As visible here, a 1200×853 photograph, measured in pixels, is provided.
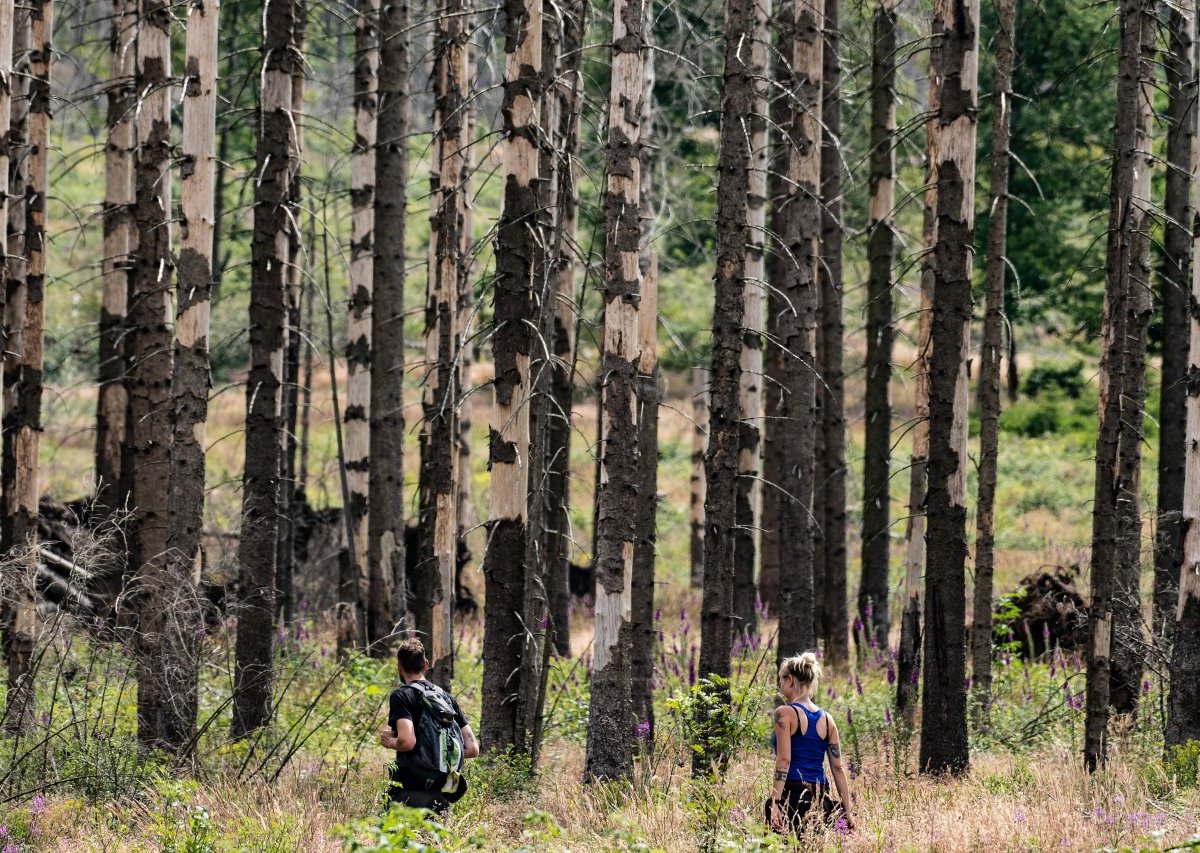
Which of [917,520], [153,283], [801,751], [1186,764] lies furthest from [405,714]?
[917,520]

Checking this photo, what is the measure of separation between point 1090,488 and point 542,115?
23.6 metres

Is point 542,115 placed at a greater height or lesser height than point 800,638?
greater

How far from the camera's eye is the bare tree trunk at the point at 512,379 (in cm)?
955

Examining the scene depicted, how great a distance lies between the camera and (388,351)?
581 inches

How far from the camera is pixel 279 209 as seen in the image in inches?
400

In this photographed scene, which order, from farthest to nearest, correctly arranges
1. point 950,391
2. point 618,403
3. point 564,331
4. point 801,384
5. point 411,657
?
1. point 564,331
2. point 801,384
3. point 950,391
4. point 618,403
5. point 411,657

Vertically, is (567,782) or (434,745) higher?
(434,745)

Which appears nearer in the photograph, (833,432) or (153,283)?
(153,283)

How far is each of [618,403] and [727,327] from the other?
41.9 inches

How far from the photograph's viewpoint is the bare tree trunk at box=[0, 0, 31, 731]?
29.9 ft

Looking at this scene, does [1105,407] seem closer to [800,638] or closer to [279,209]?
[800,638]

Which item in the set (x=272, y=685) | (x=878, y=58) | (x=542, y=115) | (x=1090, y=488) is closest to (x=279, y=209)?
(x=542, y=115)

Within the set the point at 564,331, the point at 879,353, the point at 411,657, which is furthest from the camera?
the point at 879,353

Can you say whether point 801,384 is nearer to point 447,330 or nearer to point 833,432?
point 833,432
